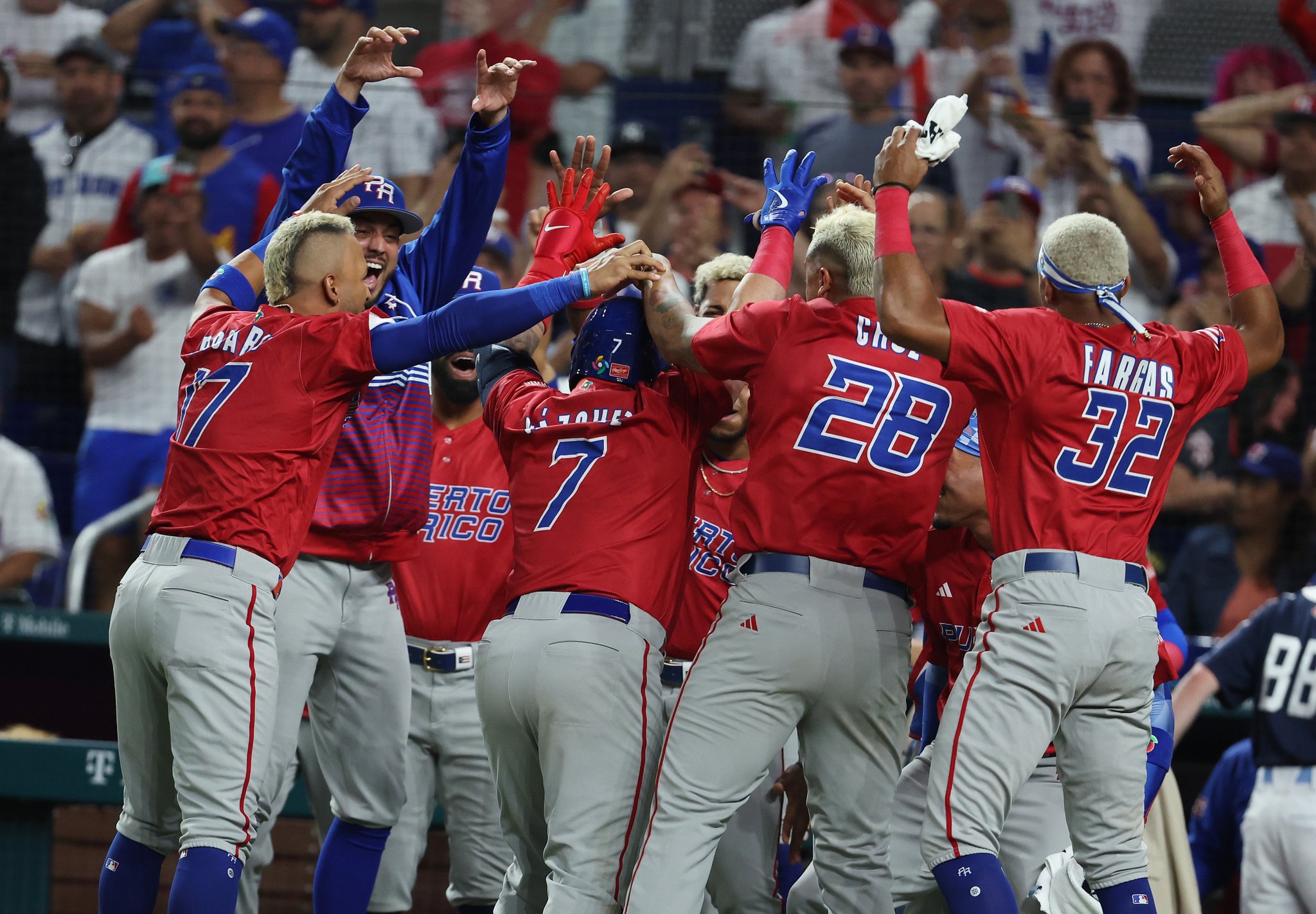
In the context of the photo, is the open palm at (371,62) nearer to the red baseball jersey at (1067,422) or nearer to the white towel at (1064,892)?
the red baseball jersey at (1067,422)

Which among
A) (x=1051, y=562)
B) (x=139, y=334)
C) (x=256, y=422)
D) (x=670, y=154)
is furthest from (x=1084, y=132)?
(x=256, y=422)

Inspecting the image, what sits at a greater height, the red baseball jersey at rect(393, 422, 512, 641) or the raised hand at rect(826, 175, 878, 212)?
the raised hand at rect(826, 175, 878, 212)

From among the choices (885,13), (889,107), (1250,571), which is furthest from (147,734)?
(885,13)

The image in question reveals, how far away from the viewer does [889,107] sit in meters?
6.62

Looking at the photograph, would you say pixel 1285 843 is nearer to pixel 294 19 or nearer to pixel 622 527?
pixel 622 527

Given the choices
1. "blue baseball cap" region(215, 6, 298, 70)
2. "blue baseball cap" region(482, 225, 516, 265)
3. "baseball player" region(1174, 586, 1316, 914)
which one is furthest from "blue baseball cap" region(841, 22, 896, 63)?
"baseball player" region(1174, 586, 1316, 914)

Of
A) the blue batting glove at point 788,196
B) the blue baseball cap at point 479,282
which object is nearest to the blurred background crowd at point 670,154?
the blue baseball cap at point 479,282

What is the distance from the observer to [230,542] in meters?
3.61

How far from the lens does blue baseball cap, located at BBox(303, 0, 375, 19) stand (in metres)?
7.89

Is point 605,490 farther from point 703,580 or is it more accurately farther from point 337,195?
point 337,195

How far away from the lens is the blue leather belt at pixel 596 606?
3.50m

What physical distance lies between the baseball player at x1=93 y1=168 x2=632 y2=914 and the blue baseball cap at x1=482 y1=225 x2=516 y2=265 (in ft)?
7.96

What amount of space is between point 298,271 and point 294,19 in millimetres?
4750

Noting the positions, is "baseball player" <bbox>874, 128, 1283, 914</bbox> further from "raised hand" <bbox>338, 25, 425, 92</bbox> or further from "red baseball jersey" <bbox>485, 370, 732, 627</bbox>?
"raised hand" <bbox>338, 25, 425, 92</bbox>
